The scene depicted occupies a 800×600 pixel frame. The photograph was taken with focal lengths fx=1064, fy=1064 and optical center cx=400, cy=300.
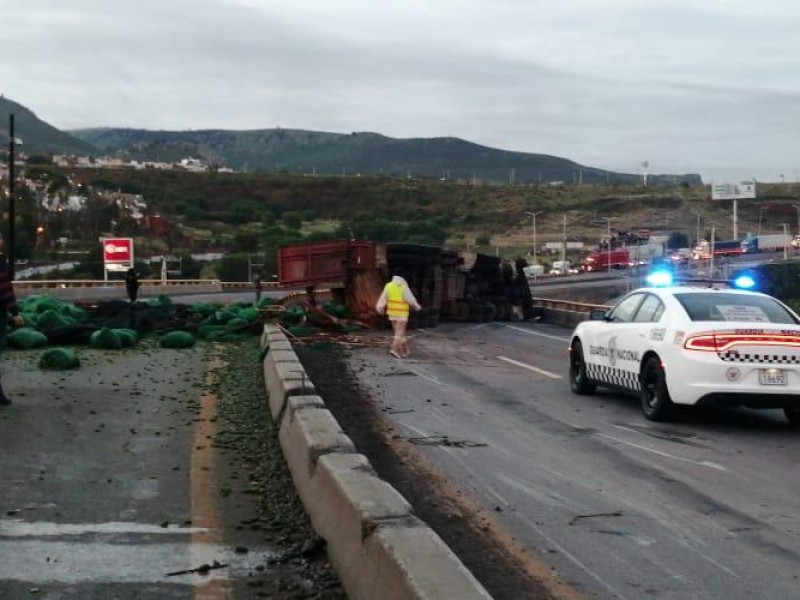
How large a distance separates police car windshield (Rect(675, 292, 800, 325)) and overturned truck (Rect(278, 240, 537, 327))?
1190 cm

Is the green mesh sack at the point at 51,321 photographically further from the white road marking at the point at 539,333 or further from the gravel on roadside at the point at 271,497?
the white road marking at the point at 539,333

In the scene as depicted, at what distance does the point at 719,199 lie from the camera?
276 ft

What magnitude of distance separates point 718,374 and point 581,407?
2346 millimetres

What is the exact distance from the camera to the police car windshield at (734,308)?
1136 centimetres

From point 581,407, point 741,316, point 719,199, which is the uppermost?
point 719,199

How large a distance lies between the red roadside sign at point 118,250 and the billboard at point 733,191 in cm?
4559

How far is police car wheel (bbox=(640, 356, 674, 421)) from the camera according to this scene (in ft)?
36.6

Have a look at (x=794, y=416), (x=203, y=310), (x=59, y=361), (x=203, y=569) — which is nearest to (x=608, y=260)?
(x=203, y=310)

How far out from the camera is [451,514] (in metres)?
7.09

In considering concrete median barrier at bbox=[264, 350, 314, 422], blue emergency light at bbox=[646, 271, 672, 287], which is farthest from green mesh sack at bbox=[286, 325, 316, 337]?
blue emergency light at bbox=[646, 271, 672, 287]

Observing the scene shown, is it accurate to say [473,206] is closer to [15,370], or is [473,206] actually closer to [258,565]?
[15,370]

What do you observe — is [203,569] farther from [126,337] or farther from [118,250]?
[118,250]

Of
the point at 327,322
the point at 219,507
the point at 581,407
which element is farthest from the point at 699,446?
the point at 327,322

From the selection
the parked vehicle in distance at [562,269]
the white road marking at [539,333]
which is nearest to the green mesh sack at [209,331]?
the white road marking at [539,333]
